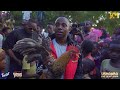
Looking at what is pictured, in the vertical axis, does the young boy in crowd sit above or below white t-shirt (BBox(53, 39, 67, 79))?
below

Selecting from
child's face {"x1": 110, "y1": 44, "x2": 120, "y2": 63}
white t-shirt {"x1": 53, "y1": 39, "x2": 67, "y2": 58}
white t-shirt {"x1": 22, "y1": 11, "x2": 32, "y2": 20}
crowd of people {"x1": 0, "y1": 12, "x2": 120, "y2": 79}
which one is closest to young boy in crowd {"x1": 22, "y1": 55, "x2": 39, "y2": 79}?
crowd of people {"x1": 0, "y1": 12, "x2": 120, "y2": 79}

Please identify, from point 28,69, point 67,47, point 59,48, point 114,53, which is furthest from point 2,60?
point 114,53

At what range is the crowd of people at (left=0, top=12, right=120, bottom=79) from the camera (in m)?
11.2

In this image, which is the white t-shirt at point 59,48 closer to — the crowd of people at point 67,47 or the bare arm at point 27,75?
the crowd of people at point 67,47

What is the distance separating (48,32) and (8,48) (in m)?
0.89

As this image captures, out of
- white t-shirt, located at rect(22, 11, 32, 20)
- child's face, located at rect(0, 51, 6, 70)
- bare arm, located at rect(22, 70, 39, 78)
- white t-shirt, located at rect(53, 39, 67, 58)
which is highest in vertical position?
white t-shirt, located at rect(22, 11, 32, 20)

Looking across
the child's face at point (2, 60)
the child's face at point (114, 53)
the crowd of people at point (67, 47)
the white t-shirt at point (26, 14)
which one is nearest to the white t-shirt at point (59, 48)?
the crowd of people at point (67, 47)

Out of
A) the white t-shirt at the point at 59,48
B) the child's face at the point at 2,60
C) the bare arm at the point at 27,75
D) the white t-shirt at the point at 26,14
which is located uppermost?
the white t-shirt at the point at 26,14

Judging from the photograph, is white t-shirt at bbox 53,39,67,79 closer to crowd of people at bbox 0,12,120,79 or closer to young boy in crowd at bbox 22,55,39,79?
crowd of people at bbox 0,12,120,79

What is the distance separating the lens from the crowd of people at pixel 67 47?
440 inches

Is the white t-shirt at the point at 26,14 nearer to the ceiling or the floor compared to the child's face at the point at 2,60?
nearer to the ceiling

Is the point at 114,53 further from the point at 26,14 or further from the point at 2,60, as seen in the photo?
the point at 2,60

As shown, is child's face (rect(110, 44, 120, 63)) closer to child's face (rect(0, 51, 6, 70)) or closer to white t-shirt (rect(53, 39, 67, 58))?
white t-shirt (rect(53, 39, 67, 58))
